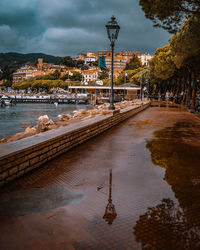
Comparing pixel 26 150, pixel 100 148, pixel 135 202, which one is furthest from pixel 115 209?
pixel 100 148

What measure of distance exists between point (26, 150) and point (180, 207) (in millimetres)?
2619

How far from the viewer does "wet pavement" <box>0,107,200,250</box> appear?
2.54 m

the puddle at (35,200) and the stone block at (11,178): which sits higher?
the stone block at (11,178)

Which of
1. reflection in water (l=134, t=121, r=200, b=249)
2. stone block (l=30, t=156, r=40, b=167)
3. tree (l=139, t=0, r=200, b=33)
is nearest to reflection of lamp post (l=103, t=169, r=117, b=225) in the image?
reflection in water (l=134, t=121, r=200, b=249)

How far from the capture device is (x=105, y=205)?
10.8 feet

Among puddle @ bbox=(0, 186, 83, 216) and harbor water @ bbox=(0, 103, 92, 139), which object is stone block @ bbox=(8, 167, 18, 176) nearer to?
puddle @ bbox=(0, 186, 83, 216)

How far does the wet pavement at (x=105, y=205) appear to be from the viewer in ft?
8.34

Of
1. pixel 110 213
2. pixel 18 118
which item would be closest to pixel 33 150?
pixel 110 213

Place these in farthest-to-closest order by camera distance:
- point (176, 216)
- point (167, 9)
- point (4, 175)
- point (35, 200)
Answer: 1. point (167, 9)
2. point (4, 175)
3. point (35, 200)
4. point (176, 216)

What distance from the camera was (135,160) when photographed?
5.57 m

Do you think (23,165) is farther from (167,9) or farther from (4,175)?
(167,9)

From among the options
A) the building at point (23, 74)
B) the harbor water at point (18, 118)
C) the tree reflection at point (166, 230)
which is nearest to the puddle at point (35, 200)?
the tree reflection at point (166, 230)

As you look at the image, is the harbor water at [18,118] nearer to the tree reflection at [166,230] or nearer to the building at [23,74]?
the tree reflection at [166,230]

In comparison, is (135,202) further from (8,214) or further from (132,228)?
(8,214)
